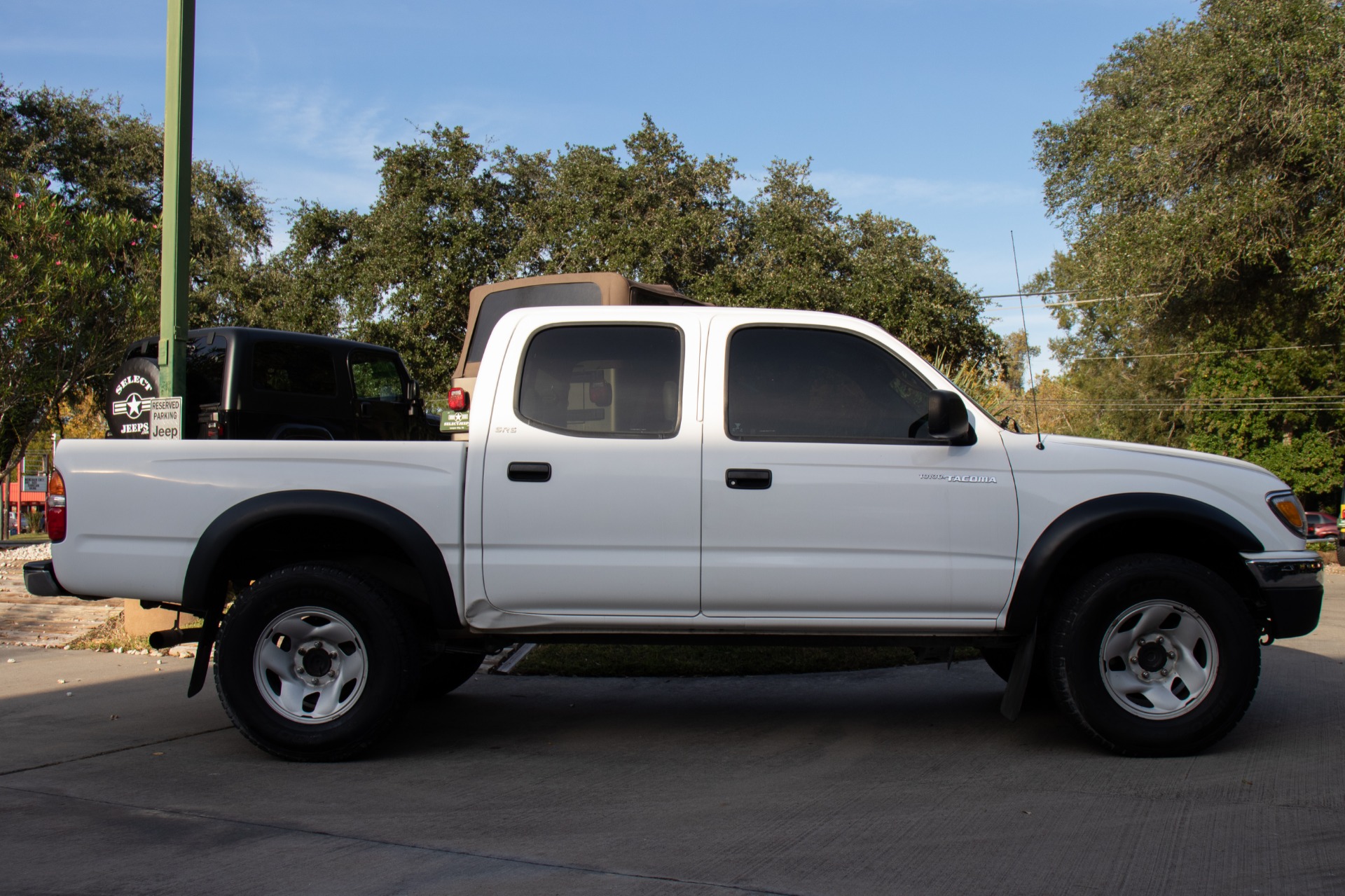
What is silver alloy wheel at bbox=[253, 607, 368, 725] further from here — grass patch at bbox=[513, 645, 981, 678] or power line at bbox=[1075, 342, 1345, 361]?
power line at bbox=[1075, 342, 1345, 361]

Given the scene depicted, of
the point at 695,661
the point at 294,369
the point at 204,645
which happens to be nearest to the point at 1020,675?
the point at 695,661

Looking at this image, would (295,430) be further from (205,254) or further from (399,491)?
(205,254)

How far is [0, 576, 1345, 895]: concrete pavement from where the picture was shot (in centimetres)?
365

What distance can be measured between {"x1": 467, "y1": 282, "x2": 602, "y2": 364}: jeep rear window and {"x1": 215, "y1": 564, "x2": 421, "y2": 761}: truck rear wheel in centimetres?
672

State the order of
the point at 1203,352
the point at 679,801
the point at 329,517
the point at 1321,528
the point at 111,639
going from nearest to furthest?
the point at 679,801, the point at 329,517, the point at 111,639, the point at 1321,528, the point at 1203,352

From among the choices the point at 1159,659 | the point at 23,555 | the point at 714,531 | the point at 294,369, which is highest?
the point at 294,369

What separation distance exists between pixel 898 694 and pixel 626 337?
290 cm

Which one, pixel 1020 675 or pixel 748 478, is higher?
pixel 748 478

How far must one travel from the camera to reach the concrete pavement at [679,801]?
3646 millimetres

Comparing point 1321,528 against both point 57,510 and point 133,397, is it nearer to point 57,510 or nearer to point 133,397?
point 133,397

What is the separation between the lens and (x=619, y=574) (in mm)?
5031

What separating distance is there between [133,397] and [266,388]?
1.19m

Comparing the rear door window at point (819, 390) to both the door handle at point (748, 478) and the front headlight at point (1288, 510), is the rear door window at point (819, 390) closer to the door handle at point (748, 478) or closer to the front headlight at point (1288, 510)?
the door handle at point (748, 478)

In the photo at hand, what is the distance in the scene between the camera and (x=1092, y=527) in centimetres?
501
